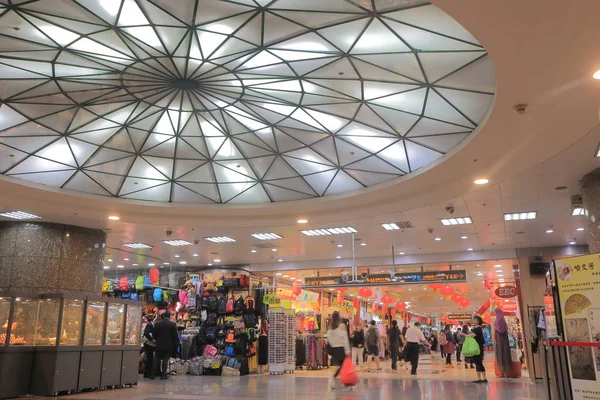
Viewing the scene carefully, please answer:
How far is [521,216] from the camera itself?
55.1 ft

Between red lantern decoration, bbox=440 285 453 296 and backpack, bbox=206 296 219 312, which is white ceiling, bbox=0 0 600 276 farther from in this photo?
red lantern decoration, bbox=440 285 453 296

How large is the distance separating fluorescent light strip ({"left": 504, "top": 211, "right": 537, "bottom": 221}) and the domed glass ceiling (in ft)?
17.0

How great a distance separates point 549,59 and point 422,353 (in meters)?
43.0

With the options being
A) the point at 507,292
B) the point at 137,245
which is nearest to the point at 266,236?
the point at 137,245

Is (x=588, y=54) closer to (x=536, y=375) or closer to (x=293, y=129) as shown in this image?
(x=293, y=129)

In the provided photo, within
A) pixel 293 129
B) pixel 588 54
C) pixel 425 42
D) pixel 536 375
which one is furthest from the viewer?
pixel 536 375

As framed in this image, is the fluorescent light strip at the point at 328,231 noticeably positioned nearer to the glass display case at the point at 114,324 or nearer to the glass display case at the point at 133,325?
the glass display case at the point at 133,325

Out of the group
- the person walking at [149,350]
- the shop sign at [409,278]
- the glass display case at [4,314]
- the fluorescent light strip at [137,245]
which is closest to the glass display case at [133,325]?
the person walking at [149,350]

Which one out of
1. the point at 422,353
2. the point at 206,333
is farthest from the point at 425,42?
the point at 422,353

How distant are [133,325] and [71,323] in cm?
256

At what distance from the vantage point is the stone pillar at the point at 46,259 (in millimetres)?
16594

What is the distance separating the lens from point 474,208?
15.7 m

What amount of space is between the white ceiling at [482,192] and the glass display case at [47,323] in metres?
3.08

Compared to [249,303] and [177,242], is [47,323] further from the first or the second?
[249,303]
